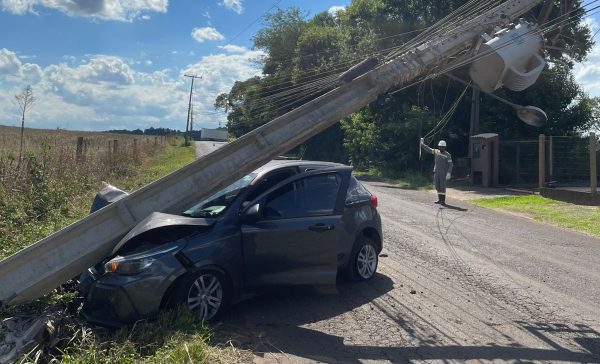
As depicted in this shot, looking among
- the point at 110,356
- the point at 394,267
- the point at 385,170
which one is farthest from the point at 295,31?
the point at 110,356

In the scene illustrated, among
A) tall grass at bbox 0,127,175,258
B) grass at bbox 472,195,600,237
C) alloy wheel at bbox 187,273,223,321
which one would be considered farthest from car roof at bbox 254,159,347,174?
grass at bbox 472,195,600,237

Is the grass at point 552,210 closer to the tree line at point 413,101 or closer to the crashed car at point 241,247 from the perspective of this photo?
the tree line at point 413,101

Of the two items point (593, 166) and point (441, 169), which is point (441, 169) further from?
point (593, 166)

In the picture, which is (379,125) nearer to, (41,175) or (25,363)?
(41,175)

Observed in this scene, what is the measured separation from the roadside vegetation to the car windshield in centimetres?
136

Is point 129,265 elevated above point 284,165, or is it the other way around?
point 284,165

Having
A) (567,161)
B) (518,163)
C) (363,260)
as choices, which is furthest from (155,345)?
(518,163)

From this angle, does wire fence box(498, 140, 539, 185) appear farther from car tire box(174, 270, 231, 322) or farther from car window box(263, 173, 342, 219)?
car tire box(174, 270, 231, 322)

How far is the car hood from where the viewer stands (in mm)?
5590

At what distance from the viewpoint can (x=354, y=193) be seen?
729 centimetres

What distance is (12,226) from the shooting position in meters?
8.90

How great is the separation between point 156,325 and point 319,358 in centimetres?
152

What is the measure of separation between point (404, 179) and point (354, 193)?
70.3ft

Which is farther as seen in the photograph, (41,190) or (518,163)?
(518,163)
